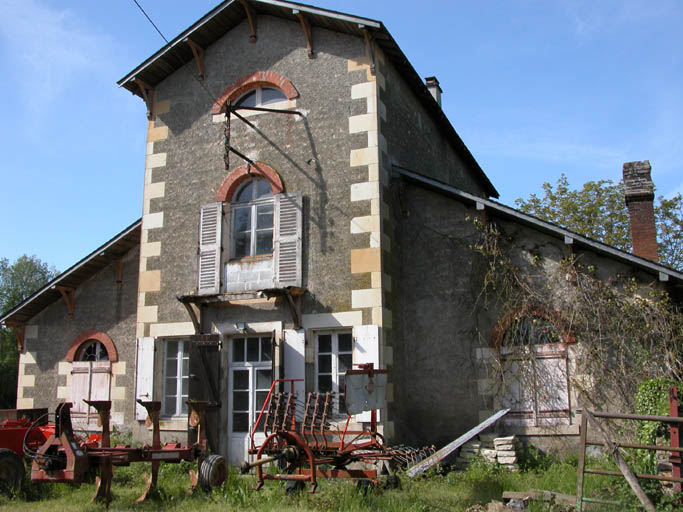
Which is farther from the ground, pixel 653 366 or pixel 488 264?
pixel 488 264

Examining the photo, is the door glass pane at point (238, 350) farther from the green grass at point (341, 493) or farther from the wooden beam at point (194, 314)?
the green grass at point (341, 493)

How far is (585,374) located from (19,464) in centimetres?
781

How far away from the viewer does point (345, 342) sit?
33.8 feet

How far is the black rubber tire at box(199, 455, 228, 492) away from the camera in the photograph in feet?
→ 26.5

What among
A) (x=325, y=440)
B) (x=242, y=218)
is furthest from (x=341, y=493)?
(x=242, y=218)

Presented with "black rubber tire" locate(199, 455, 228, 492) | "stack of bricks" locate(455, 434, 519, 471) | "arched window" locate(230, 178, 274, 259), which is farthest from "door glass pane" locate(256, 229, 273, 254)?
"stack of bricks" locate(455, 434, 519, 471)

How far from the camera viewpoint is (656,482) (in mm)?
6719

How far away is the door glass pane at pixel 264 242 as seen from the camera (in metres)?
11.0

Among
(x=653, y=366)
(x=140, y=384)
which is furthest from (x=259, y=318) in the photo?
(x=653, y=366)

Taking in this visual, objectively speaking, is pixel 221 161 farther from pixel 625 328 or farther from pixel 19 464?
pixel 625 328

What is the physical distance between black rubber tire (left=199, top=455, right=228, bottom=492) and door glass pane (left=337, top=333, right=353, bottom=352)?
8.95ft

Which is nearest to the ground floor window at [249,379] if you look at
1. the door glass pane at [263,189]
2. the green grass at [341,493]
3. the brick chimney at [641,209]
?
the green grass at [341,493]

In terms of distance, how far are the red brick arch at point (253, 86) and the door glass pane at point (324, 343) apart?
4070 millimetres

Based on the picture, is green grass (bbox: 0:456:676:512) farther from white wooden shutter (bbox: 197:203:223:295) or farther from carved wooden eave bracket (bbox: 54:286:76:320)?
carved wooden eave bracket (bbox: 54:286:76:320)
